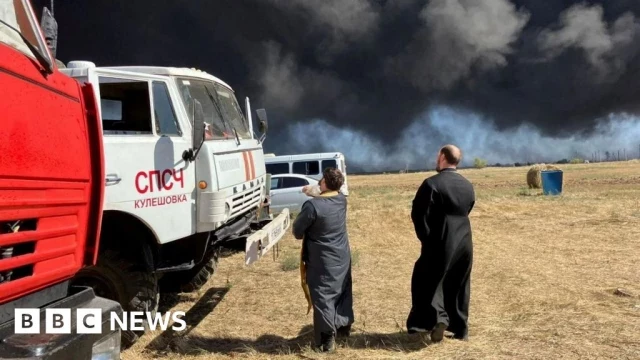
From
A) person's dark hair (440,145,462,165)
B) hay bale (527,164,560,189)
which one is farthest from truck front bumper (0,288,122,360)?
hay bale (527,164,560,189)

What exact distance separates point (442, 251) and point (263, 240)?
162 centimetres

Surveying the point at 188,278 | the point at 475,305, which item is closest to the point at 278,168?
the point at 188,278

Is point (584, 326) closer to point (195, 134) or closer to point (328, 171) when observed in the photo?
point (328, 171)

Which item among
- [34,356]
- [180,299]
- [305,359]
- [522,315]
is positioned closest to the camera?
[34,356]

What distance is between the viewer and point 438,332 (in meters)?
4.58

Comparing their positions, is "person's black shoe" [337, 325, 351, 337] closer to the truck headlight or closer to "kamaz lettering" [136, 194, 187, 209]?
"kamaz lettering" [136, 194, 187, 209]

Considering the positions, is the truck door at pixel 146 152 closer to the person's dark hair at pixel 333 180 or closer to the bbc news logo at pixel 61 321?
the person's dark hair at pixel 333 180

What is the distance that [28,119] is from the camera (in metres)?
2.18

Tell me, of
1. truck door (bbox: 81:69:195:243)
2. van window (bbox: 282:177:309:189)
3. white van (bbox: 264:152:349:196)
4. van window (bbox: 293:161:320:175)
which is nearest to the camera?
truck door (bbox: 81:69:195:243)

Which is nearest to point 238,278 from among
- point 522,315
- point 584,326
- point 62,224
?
point 522,315

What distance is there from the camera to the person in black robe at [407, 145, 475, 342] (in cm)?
445

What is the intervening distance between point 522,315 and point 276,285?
320 centimetres

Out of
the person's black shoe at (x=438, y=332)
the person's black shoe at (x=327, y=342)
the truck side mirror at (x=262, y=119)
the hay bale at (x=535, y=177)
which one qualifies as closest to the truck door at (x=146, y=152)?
the person's black shoe at (x=327, y=342)

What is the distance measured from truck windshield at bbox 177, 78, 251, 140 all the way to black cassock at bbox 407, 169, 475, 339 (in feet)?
7.13
